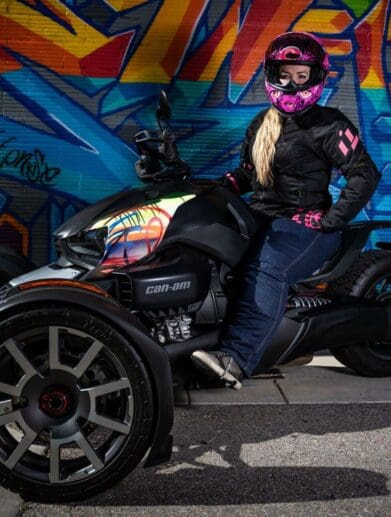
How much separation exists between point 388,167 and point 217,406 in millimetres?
3867

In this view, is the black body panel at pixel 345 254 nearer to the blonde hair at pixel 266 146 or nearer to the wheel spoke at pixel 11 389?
the blonde hair at pixel 266 146

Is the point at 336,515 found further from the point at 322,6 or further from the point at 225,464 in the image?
the point at 322,6

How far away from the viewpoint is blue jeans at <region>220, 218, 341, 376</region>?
11.9ft

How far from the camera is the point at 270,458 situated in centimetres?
363

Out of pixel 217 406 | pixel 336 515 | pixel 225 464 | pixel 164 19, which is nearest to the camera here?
pixel 336 515

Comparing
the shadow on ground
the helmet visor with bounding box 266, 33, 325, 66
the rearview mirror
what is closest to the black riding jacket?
the helmet visor with bounding box 266, 33, 325, 66

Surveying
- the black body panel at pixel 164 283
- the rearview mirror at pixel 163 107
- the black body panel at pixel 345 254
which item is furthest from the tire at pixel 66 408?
the black body panel at pixel 345 254

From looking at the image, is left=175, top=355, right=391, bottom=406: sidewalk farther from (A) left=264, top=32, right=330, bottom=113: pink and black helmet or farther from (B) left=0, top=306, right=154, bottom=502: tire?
(A) left=264, top=32, right=330, bottom=113: pink and black helmet

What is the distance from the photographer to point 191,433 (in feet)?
12.9

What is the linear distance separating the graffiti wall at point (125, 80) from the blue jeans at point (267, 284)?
3.44 metres

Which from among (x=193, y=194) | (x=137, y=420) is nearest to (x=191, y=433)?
(x=137, y=420)

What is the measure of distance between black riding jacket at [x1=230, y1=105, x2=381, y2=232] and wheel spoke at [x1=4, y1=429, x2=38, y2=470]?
168 centimetres

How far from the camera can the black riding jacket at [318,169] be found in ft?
12.8

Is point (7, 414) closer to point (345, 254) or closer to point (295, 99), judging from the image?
point (345, 254)
